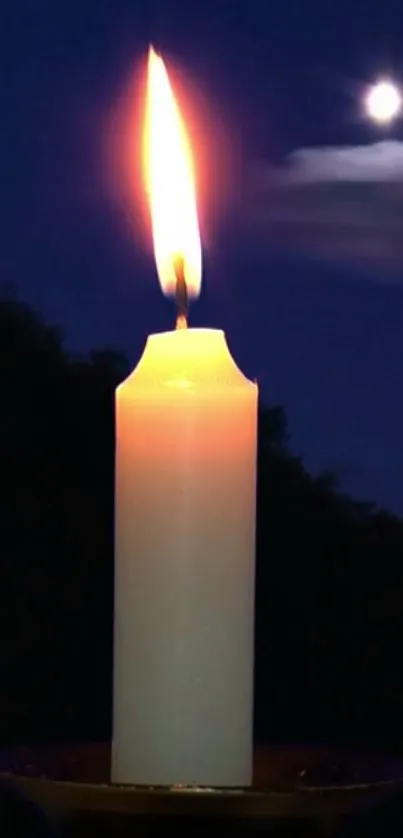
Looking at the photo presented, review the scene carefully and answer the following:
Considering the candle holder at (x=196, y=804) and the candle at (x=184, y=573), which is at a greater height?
the candle at (x=184, y=573)

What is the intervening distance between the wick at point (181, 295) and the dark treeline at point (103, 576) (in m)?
0.16

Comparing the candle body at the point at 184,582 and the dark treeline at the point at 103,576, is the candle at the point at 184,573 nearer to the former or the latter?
the candle body at the point at 184,582

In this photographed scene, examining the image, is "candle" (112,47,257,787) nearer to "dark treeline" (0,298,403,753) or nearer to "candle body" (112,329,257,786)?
"candle body" (112,329,257,786)

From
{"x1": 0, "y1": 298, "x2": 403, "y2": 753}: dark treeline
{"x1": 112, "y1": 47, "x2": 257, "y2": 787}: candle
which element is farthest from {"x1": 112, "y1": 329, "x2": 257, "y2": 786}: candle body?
{"x1": 0, "y1": 298, "x2": 403, "y2": 753}: dark treeline

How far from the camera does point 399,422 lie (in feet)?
1.54

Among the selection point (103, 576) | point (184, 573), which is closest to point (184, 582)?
point (184, 573)

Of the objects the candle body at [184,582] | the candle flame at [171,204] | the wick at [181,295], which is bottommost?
the candle body at [184,582]

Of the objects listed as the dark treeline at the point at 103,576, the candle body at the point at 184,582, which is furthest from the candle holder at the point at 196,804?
the dark treeline at the point at 103,576

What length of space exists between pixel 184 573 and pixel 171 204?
0.09 metres

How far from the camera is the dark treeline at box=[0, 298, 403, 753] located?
46 cm

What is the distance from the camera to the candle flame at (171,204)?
1.03 ft

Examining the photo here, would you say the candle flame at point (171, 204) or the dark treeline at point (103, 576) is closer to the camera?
the candle flame at point (171, 204)

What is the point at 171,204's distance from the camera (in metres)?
0.32

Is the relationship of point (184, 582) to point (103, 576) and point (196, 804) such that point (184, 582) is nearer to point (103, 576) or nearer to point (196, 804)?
point (196, 804)
